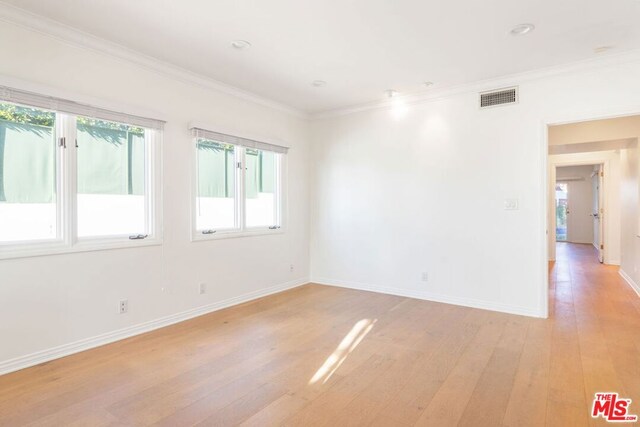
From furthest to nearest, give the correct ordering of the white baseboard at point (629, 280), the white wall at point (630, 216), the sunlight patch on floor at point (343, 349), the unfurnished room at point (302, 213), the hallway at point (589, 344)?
1. the white wall at point (630, 216)
2. the white baseboard at point (629, 280)
3. the sunlight patch on floor at point (343, 349)
4. the unfurnished room at point (302, 213)
5. the hallway at point (589, 344)

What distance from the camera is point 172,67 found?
3613 mm

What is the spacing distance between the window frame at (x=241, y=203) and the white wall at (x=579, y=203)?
1075 cm

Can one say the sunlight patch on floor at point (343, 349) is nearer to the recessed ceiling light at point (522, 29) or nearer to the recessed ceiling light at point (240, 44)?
the recessed ceiling light at point (240, 44)

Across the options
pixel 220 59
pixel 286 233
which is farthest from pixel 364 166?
pixel 220 59

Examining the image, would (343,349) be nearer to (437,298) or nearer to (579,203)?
(437,298)

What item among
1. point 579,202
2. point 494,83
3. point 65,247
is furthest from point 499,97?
point 579,202

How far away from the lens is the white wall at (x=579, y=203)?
37.0 ft

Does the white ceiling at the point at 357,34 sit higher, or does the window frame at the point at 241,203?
the white ceiling at the point at 357,34

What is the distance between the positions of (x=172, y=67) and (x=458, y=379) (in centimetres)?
380

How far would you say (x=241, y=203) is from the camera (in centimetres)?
451

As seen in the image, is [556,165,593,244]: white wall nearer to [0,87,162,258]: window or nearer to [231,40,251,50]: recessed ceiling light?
[231,40,251,50]: recessed ceiling light

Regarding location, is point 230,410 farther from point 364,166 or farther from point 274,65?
point 364,166

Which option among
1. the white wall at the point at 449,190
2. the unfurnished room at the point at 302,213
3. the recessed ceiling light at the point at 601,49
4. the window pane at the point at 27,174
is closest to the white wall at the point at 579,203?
the unfurnished room at the point at 302,213

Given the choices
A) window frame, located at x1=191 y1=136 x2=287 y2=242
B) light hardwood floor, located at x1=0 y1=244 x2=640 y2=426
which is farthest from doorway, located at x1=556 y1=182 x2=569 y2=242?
window frame, located at x1=191 y1=136 x2=287 y2=242
